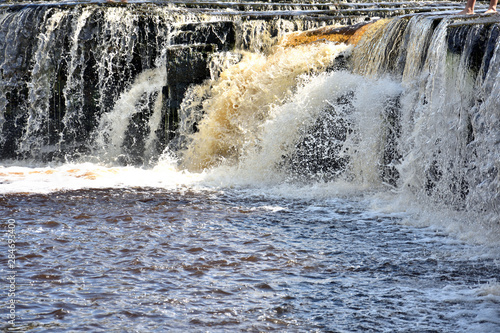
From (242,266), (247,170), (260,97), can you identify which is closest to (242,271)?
(242,266)

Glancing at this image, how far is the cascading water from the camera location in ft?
14.6

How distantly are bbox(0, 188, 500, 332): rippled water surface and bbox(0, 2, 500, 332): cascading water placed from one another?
0.02 meters

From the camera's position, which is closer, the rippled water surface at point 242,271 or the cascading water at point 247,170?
the rippled water surface at point 242,271

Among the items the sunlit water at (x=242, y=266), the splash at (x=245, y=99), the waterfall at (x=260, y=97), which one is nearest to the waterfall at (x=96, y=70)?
the waterfall at (x=260, y=97)

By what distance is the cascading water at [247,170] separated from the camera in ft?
14.6

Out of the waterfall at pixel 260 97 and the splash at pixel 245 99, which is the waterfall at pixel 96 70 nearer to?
the waterfall at pixel 260 97

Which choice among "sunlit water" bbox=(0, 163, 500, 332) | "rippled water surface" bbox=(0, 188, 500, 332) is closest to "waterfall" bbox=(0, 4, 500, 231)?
"sunlit water" bbox=(0, 163, 500, 332)

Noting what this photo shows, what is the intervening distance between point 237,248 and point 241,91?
15.3 feet

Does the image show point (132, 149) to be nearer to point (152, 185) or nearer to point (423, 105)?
point (152, 185)

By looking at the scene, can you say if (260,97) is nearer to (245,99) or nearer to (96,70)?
(245,99)

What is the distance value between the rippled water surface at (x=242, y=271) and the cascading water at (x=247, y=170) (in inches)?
0.9

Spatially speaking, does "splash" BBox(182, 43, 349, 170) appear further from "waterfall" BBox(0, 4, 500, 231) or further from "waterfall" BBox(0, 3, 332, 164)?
"waterfall" BBox(0, 3, 332, 164)

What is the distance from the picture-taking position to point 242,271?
5.04m

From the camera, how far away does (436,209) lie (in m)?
6.71
